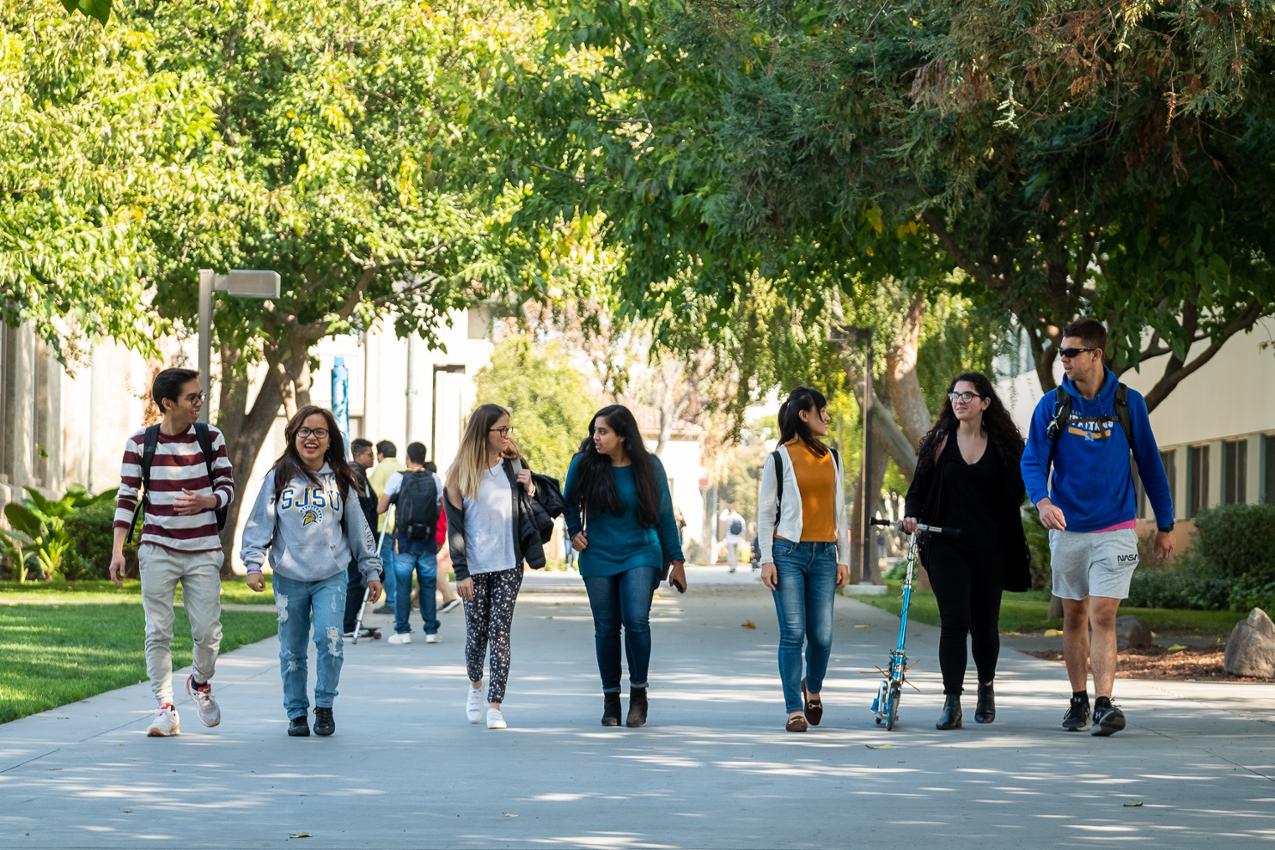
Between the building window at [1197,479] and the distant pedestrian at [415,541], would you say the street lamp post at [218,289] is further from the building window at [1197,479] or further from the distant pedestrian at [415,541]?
the building window at [1197,479]

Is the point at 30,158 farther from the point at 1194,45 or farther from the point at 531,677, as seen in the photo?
the point at 1194,45

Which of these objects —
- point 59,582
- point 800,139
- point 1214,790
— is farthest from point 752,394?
point 1214,790

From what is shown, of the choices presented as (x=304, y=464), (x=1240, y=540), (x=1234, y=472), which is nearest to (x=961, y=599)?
(x=304, y=464)

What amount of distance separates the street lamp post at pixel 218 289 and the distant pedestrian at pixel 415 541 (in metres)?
2.54

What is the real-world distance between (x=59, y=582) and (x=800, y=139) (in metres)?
18.1

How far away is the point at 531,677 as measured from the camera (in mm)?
15000

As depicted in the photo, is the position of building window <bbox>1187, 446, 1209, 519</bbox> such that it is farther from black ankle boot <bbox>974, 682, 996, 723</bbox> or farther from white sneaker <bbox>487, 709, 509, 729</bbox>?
white sneaker <bbox>487, 709, 509, 729</bbox>

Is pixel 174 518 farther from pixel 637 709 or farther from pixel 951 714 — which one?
pixel 951 714

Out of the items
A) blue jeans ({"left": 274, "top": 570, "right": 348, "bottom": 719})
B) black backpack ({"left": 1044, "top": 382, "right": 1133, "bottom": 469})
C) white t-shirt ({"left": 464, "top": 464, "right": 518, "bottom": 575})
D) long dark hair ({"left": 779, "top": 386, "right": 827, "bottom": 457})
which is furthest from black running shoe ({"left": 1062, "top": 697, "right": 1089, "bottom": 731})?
blue jeans ({"left": 274, "top": 570, "right": 348, "bottom": 719})

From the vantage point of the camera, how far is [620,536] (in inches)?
453

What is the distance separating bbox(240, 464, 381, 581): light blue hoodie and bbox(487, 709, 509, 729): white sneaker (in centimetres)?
102

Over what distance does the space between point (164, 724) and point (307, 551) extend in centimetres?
112

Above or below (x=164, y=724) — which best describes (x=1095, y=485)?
above

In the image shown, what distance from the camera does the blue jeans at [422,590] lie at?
18891mm
